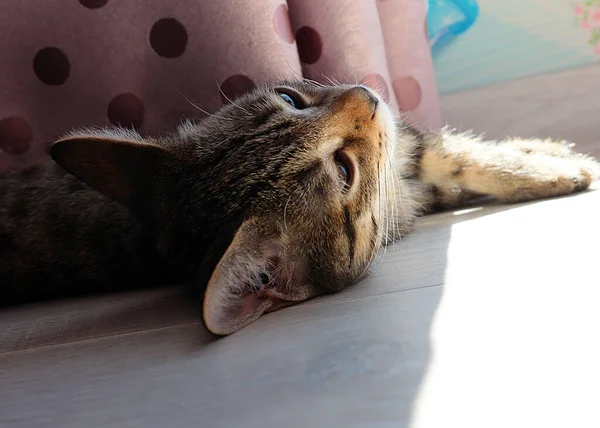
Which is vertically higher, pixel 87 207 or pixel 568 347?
pixel 87 207

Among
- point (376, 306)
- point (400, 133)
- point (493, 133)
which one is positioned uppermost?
point (400, 133)

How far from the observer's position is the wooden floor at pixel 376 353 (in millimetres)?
766

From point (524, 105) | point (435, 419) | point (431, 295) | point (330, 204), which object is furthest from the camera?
point (524, 105)

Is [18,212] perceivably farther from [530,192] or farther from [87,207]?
[530,192]

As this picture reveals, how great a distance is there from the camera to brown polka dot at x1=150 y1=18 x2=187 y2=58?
6.12ft

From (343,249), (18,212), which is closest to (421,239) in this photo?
(343,249)

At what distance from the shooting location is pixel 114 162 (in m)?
1.37

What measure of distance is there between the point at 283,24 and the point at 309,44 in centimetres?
13

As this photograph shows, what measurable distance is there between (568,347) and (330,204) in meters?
0.60

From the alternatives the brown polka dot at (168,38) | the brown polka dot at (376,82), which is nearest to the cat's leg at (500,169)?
the brown polka dot at (376,82)

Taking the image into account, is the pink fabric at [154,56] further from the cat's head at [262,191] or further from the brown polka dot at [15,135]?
the cat's head at [262,191]

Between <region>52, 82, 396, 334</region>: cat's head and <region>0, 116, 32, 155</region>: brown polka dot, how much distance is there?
66 centimetres

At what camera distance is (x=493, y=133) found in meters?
2.57

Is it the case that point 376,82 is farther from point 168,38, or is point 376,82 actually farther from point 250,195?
point 250,195
